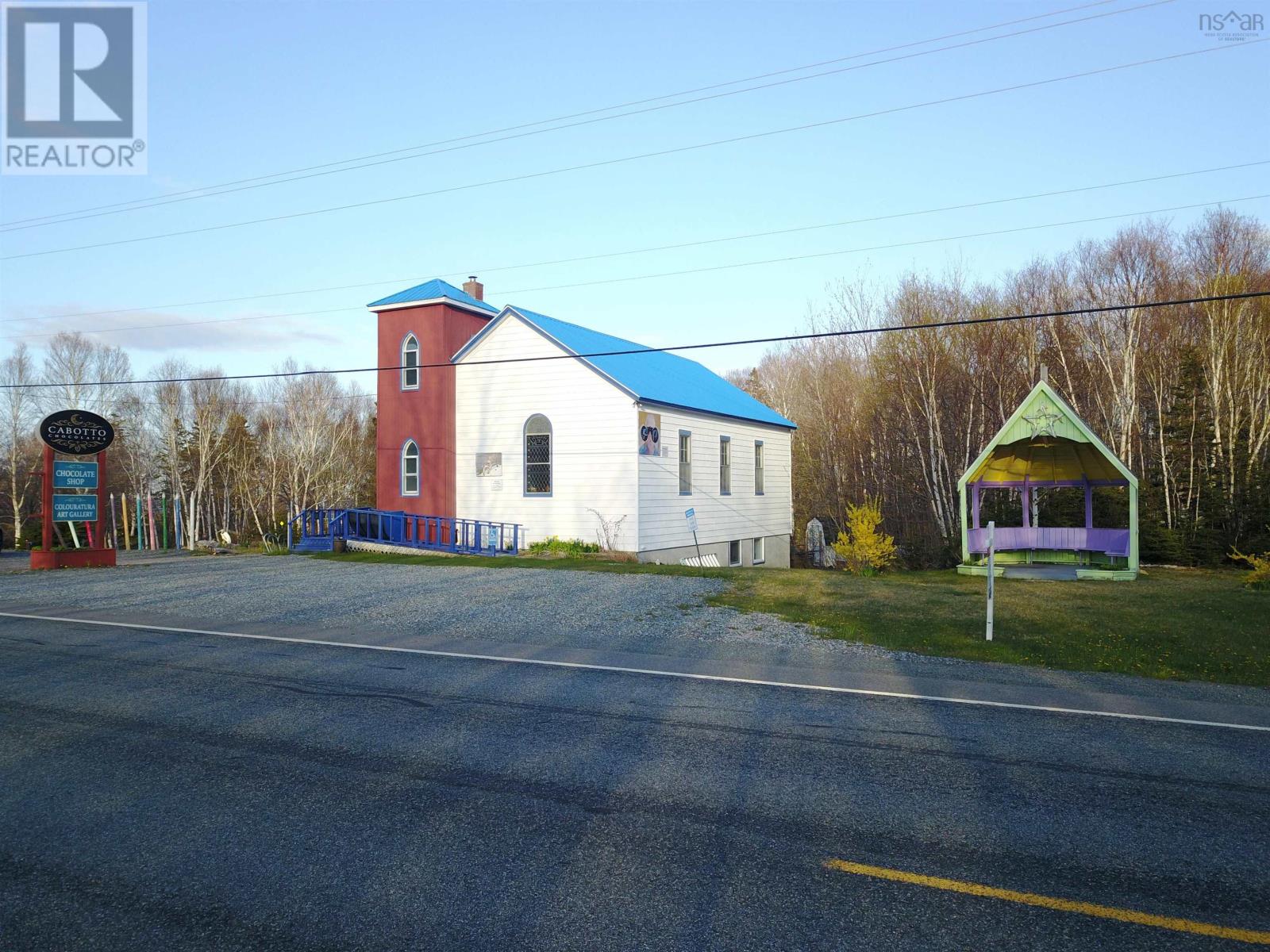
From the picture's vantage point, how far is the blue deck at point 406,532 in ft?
89.7

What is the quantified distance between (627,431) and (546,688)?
1655 cm

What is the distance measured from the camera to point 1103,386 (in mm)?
37156

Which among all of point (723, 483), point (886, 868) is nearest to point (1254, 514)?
point (723, 483)

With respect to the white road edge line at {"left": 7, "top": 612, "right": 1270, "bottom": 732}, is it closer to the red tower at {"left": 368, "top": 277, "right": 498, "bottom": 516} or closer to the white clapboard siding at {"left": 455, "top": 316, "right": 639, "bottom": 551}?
the white clapboard siding at {"left": 455, "top": 316, "right": 639, "bottom": 551}

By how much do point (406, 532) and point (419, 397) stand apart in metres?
4.66

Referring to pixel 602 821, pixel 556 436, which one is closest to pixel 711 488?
pixel 556 436

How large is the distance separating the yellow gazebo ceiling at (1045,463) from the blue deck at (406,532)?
1434 centimetres

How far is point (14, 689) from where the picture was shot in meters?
9.11

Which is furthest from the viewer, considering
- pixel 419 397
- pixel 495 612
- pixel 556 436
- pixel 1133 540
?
pixel 419 397

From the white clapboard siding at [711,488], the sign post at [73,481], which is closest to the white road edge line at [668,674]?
the sign post at [73,481]

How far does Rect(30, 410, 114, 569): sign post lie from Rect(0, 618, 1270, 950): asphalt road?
799 inches

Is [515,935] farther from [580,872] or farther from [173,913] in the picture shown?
[173,913]

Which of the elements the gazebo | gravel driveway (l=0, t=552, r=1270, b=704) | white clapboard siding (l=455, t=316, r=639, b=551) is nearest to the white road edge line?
gravel driveway (l=0, t=552, r=1270, b=704)

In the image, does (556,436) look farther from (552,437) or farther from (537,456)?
(537,456)
